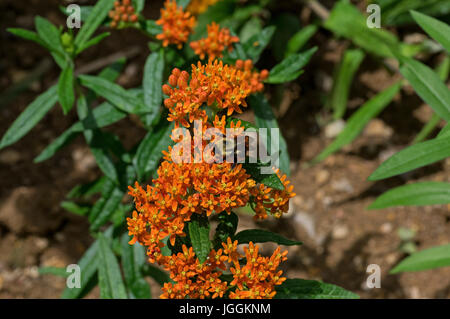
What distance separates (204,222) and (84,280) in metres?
1.40

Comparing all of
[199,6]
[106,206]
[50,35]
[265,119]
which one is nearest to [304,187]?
[265,119]

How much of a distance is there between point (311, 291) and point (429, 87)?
1.39 metres

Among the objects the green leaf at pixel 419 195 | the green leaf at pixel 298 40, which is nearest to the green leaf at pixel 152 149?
the green leaf at pixel 419 195

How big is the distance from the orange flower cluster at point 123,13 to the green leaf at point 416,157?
1.63 meters

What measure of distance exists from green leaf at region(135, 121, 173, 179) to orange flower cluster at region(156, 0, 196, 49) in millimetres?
489

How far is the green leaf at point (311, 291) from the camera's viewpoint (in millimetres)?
2521

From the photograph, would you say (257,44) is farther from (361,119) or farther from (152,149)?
(361,119)

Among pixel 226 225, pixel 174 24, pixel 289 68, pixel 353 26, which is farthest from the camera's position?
pixel 353 26

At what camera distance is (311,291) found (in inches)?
100

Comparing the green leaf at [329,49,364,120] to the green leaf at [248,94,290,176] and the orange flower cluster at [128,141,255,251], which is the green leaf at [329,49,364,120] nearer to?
the green leaf at [248,94,290,176]

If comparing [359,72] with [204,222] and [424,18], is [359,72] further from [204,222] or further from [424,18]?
[204,222]

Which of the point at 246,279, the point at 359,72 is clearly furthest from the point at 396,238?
the point at 246,279

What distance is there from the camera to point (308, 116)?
15.6ft
